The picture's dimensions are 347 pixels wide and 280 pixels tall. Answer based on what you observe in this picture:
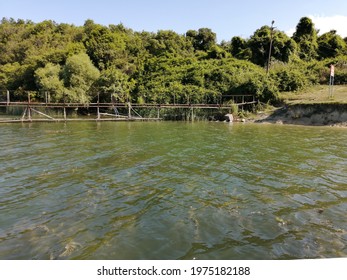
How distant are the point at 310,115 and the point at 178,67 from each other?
29150 mm

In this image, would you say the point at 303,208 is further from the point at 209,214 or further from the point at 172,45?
the point at 172,45

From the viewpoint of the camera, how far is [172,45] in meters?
65.2

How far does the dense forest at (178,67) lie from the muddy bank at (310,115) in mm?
5225

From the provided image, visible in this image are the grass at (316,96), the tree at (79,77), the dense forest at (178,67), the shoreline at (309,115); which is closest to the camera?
the shoreline at (309,115)

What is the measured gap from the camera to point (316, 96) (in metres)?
36.9

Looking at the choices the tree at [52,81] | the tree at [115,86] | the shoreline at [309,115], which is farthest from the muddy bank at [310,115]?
the tree at [52,81]

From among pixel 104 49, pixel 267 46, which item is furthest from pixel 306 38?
pixel 104 49

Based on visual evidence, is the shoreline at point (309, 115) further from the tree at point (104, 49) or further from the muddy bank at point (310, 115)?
the tree at point (104, 49)

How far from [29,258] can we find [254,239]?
429 cm

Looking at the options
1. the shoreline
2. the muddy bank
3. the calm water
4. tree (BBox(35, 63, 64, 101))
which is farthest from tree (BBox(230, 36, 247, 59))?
the calm water

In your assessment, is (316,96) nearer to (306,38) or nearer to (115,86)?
(306,38)

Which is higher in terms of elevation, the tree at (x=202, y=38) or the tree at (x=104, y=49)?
the tree at (x=202, y=38)

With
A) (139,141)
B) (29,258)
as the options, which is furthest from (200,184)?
(139,141)

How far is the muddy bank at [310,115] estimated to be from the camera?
2970 cm
